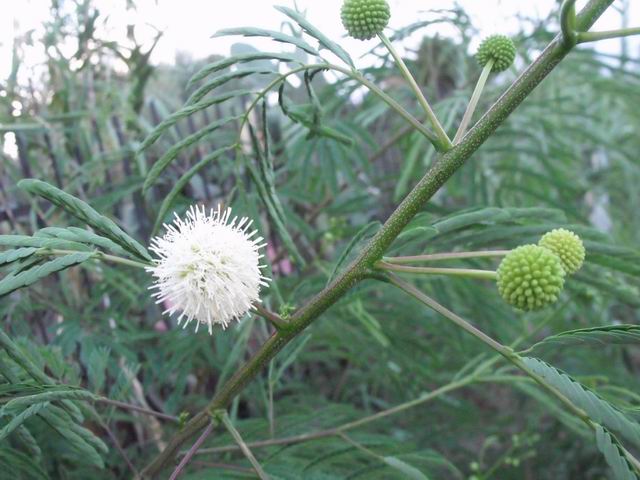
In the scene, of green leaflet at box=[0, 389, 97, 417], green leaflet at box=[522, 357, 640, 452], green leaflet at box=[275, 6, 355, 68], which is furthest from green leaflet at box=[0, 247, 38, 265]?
green leaflet at box=[522, 357, 640, 452]

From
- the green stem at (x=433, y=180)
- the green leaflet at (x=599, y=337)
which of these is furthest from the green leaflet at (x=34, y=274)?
the green leaflet at (x=599, y=337)

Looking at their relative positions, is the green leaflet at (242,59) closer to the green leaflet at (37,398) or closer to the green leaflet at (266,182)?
the green leaflet at (266,182)

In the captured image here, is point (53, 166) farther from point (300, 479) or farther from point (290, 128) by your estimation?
point (300, 479)

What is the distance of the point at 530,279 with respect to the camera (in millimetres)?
580

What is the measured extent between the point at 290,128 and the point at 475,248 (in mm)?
584

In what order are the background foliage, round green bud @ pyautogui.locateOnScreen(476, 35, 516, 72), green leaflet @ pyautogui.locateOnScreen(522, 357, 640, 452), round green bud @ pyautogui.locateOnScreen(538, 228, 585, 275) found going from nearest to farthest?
green leaflet @ pyautogui.locateOnScreen(522, 357, 640, 452) → round green bud @ pyautogui.locateOnScreen(538, 228, 585, 275) → round green bud @ pyautogui.locateOnScreen(476, 35, 516, 72) → the background foliage

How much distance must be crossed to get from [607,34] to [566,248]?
210 mm

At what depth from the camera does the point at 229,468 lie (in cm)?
92

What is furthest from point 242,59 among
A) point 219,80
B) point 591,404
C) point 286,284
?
point 286,284

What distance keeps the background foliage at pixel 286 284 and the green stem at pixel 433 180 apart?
6 cm

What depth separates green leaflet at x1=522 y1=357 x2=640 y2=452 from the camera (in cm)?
53

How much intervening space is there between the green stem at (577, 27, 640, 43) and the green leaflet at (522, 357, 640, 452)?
0.30m

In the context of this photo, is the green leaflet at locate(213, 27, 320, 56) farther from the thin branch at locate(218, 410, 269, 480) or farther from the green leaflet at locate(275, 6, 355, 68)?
the thin branch at locate(218, 410, 269, 480)

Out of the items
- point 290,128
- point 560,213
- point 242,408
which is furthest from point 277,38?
point 242,408
